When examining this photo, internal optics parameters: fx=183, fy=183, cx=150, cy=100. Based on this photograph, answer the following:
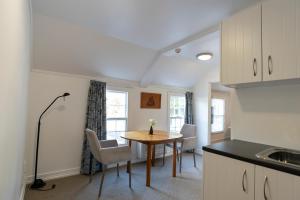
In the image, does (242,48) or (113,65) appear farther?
(113,65)

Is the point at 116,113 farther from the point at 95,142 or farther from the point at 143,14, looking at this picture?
the point at 143,14

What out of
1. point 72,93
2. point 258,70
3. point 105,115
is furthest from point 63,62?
point 258,70

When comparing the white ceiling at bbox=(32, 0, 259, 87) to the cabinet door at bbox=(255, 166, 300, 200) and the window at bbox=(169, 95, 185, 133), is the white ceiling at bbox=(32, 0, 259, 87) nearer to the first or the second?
the window at bbox=(169, 95, 185, 133)

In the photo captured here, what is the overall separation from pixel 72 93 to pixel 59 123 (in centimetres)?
59

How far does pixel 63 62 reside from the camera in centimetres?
319

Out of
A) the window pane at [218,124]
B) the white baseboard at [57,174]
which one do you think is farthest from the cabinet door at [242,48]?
the window pane at [218,124]

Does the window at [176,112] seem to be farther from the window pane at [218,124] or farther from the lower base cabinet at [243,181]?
the lower base cabinet at [243,181]

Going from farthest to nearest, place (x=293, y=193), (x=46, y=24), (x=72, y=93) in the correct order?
(x=72, y=93), (x=46, y=24), (x=293, y=193)

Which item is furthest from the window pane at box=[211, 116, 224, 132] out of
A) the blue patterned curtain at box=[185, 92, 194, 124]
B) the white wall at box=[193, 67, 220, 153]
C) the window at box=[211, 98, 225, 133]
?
the blue patterned curtain at box=[185, 92, 194, 124]

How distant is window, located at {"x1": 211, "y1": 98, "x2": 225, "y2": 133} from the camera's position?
6195 mm

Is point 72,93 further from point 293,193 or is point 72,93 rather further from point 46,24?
point 293,193

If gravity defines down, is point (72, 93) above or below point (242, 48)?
below

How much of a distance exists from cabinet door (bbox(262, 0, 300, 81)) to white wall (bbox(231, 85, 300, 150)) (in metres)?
0.35

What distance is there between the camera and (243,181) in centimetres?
145
